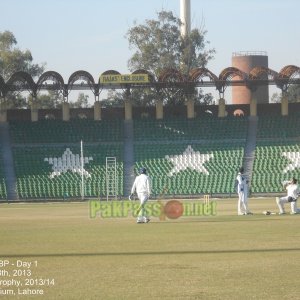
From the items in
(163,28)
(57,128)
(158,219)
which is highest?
(163,28)

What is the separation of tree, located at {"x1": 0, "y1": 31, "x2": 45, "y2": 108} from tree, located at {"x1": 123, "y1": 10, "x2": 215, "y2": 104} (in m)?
10.1

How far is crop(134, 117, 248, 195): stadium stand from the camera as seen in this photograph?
58312 mm

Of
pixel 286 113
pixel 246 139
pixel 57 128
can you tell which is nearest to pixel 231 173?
pixel 246 139

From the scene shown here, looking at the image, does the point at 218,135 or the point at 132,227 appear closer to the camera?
the point at 132,227

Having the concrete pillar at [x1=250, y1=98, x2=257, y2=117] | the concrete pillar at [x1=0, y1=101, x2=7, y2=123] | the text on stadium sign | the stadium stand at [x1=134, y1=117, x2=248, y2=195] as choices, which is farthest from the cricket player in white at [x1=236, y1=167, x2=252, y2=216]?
the concrete pillar at [x1=0, y1=101, x2=7, y2=123]

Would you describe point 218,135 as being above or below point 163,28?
below

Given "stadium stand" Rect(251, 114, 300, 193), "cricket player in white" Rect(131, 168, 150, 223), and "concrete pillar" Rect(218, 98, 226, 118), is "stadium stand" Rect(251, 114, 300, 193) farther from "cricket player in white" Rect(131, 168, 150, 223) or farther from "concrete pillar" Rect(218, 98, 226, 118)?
"cricket player in white" Rect(131, 168, 150, 223)

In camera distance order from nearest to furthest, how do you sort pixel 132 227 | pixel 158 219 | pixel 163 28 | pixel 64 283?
pixel 64 283 → pixel 132 227 → pixel 158 219 → pixel 163 28

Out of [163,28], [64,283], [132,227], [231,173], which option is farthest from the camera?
[163,28]

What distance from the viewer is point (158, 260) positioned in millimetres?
17422

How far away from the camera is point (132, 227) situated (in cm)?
2744

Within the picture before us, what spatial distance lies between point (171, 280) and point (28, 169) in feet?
152

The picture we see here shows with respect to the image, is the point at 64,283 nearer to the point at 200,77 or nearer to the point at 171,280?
the point at 171,280

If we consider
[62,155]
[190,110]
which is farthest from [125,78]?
[62,155]
